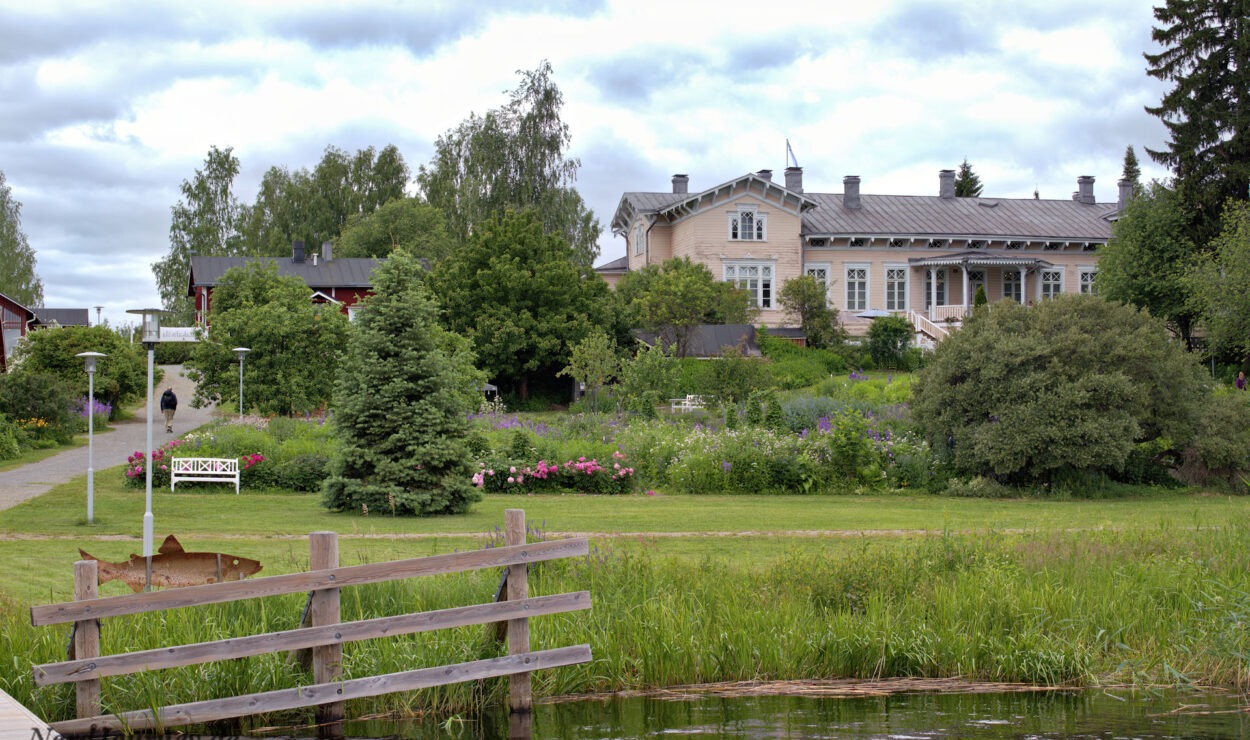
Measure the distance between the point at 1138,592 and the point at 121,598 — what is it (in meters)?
9.03

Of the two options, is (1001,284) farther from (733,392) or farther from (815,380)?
(733,392)

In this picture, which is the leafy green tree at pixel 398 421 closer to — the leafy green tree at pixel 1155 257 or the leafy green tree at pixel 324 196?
the leafy green tree at pixel 1155 257

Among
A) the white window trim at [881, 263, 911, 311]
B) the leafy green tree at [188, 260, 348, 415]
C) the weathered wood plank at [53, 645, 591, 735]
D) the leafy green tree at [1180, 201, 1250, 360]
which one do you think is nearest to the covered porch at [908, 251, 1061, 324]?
the white window trim at [881, 263, 911, 311]

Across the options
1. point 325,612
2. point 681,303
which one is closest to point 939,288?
point 681,303

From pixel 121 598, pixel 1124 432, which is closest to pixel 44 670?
pixel 121 598

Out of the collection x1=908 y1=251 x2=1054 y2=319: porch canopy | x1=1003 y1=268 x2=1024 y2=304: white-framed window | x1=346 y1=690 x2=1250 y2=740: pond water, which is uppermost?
x1=908 y1=251 x2=1054 y2=319: porch canopy

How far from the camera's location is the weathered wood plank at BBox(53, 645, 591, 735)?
816cm

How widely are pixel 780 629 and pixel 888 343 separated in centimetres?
3612

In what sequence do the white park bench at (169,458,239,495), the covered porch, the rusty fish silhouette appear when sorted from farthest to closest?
the covered porch < the white park bench at (169,458,239,495) < the rusty fish silhouette

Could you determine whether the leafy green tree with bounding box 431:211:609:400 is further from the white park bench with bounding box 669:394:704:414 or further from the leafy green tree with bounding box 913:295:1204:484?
the leafy green tree with bounding box 913:295:1204:484

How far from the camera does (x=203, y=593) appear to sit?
325 inches

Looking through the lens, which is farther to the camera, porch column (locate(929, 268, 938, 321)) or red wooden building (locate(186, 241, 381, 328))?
red wooden building (locate(186, 241, 381, 328))

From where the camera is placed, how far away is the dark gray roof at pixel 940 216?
5416 centimetres

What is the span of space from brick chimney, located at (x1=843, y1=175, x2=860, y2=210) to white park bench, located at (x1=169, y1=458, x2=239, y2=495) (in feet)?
132
